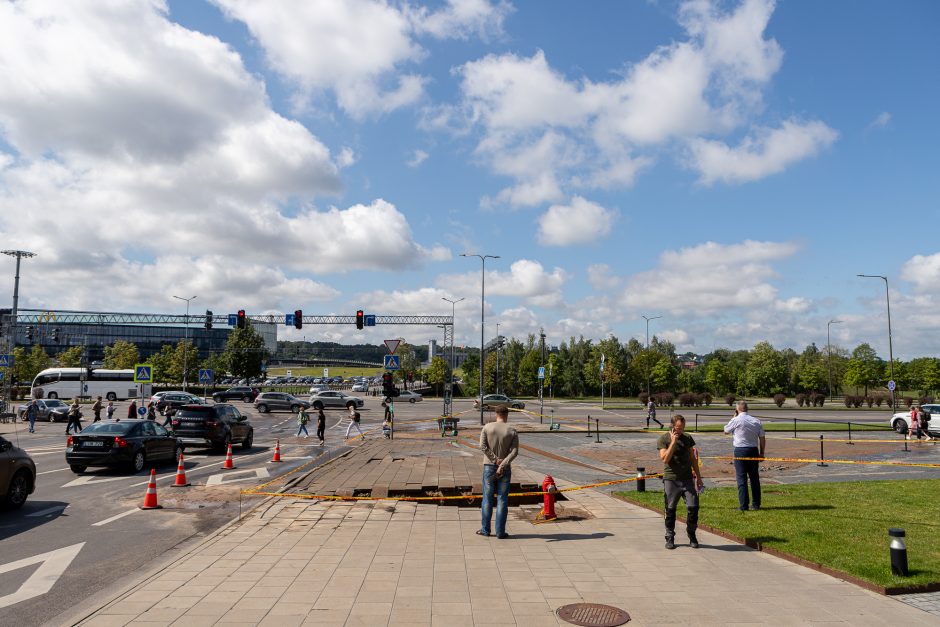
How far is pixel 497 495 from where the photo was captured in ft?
28.3

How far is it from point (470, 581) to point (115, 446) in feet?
40.6

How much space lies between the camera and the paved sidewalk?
5484 millimetres

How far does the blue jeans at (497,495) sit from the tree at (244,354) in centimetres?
7211

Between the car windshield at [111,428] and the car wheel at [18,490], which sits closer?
the car wheel at [18,490]

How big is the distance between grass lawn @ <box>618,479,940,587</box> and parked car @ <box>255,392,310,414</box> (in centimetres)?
3800

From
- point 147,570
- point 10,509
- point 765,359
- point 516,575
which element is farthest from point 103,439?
point 765,359

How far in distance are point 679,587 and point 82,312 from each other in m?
105

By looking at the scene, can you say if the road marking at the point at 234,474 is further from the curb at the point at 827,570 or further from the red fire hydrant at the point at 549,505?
the curb at the point at 827,570

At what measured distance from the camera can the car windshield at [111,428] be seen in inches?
614

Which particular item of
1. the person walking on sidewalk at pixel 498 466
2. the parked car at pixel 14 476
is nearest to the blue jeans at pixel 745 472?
the person walking on sidewalk at pixel 498 466

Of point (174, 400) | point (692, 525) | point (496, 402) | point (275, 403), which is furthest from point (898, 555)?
point (174, 400)

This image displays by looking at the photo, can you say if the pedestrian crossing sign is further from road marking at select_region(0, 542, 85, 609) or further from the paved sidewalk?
the paved sidewalk

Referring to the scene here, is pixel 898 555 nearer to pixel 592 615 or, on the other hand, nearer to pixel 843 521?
pixel 843 521

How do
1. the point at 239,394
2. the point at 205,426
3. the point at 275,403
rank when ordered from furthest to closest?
the point at 239,394
the point at 275,403
the point at 205,426
